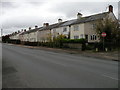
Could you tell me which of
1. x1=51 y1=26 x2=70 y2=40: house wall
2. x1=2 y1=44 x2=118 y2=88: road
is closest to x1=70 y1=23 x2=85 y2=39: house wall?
x1=51 y1=26 x2=70 y2=40: house wall

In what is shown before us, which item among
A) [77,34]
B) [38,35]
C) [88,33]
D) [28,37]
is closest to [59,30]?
[77,34]

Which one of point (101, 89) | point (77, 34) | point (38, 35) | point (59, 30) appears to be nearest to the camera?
point (101, 89)

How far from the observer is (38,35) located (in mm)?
59281

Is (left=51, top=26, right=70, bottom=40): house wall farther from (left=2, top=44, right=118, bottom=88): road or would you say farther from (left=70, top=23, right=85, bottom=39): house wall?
(left=2, top=44, right=118, bottom=88): road

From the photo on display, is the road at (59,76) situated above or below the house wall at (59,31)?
A: below

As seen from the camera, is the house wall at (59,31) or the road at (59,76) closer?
the road at (59,76)

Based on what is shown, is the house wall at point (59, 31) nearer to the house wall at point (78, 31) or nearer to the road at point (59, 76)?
the house wall at point (78, 31)

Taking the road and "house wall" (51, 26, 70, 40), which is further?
"house wall" (51, 26, 70, 40)

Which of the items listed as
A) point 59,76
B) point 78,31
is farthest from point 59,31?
point 59,76

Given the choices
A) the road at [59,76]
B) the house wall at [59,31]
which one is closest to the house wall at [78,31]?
the house wall at [59,31]

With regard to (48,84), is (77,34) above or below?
above

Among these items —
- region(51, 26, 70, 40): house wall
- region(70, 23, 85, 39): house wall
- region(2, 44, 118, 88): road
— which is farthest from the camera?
region(51, 26, 70, 40): house wall

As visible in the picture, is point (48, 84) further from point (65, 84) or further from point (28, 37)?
point (28, 37)

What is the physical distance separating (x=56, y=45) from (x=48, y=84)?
28.4 m
